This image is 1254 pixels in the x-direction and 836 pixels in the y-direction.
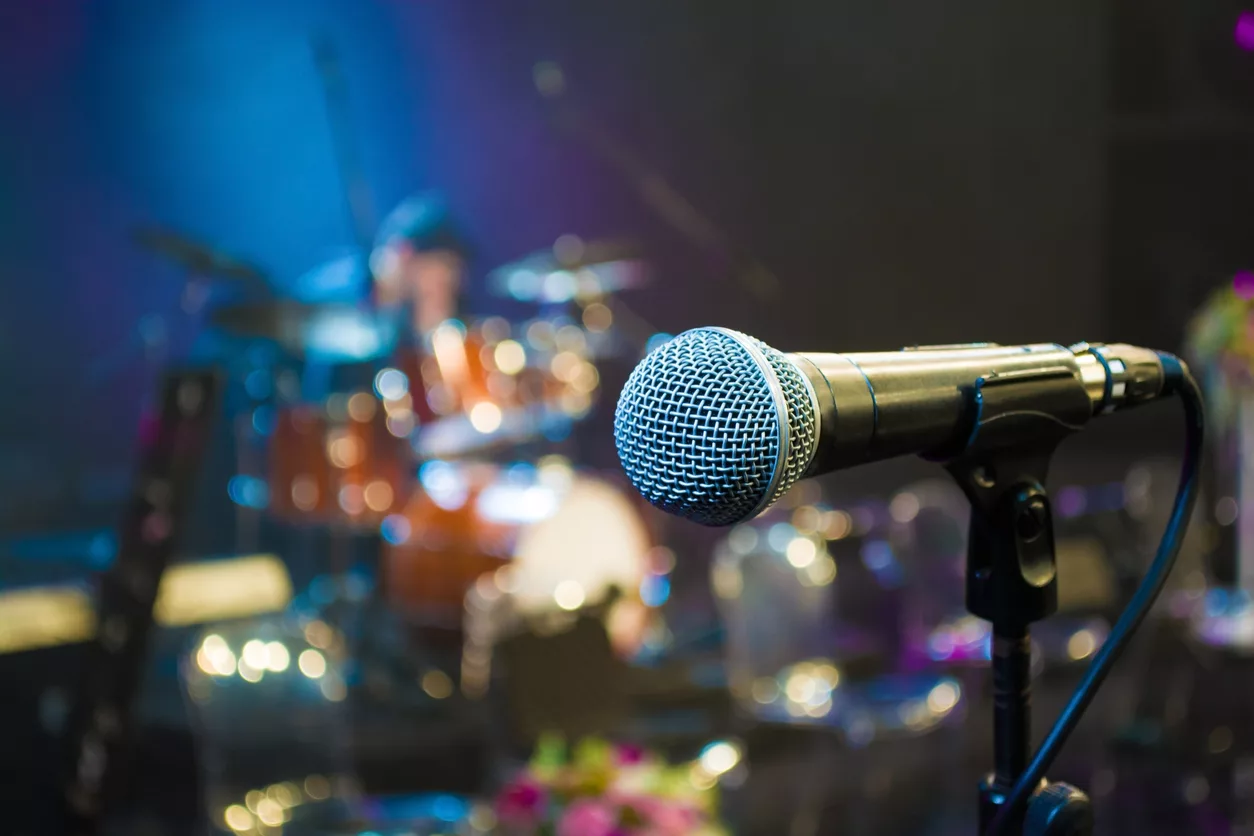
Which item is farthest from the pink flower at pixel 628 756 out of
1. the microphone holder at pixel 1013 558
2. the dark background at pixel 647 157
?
the dark background at pixel 647 157

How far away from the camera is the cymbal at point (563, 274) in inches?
165

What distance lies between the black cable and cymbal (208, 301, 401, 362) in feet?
→ 9.33

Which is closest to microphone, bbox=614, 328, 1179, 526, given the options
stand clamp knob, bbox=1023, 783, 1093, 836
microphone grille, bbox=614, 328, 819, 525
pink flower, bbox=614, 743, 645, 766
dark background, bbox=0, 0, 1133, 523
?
microphone grille, bbox=614, 328, 819, 525

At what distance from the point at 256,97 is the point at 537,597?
198cm

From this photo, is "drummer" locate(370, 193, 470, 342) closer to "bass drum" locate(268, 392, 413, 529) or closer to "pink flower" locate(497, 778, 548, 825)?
"bass drum" locate(268, 392, 413, 529)

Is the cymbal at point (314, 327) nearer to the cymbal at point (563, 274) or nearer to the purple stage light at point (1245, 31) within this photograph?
the cymbal at point (563, 274)

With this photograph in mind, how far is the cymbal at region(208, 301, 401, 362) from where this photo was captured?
3.36 metres

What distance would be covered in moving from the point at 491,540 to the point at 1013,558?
2.90 metres

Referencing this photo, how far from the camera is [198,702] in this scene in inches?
89.4

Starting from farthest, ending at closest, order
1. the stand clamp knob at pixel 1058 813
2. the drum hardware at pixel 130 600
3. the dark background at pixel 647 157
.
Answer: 1. the dark background at pixel 647 157
2. the drum hardware at pixel 130 600
3. the stand clamp knob at pixel 1058 813

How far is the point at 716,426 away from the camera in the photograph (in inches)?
30.1

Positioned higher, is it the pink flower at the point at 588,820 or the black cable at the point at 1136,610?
the black cable at the point at 1136,610

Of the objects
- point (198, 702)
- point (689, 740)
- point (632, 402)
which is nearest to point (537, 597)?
point (689, 740)

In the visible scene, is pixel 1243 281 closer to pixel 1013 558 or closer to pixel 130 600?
pixel 1013 558
